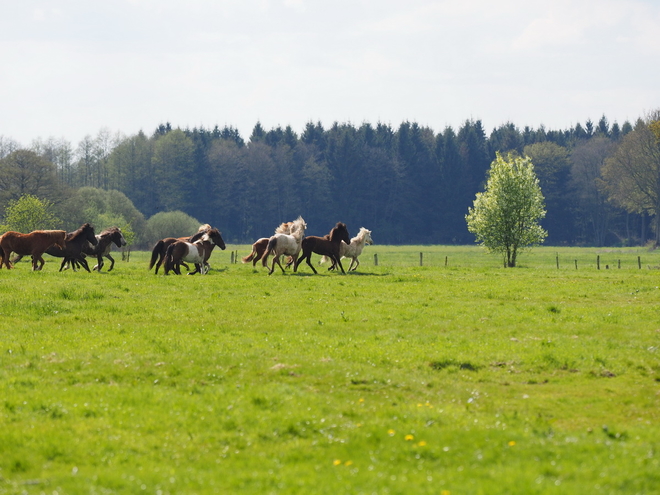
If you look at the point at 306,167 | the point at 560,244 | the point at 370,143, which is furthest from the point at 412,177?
the point at 560,244

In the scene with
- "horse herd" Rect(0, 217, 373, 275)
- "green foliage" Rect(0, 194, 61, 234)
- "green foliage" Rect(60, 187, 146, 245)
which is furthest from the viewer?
"green foliage" Rect(60, 187, 146, 245)

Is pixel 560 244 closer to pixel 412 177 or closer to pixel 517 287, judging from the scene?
pixel 412 177

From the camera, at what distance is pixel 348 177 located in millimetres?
155375

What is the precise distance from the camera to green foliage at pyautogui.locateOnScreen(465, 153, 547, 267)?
193ft

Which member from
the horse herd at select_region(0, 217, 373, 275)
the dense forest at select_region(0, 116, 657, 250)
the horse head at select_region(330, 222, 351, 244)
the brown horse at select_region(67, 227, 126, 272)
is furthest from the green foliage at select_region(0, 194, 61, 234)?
the dense forest at select_region(0, 116, 657, 250)

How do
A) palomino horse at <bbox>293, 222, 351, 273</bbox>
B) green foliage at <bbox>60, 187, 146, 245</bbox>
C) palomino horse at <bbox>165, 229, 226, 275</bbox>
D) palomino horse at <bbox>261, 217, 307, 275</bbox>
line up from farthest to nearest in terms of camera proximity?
green foliage at <bbox>60, 187, 146, 245</bbox> < palomino horse at <bbox>293, 222, 351, 273</bbox> < palomino horse at <bbox>261, 217, 307, 275</bbox> < palomino horse at <bbox>165, 229, 226, 275</bbox>

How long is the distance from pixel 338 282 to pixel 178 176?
11586 centimetres

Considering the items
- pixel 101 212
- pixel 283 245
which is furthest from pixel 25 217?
pixel 283 245

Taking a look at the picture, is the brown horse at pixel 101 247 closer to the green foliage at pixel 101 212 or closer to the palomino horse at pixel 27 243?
the palomino horse at pixel 27 243

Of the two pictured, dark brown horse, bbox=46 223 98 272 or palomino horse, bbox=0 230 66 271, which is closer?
palomino horse, bbox=0 230 66 271

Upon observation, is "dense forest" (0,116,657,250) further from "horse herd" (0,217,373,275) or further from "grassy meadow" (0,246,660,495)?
"grassy meadow" (0,246,660,495)

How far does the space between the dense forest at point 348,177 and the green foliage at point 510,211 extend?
77.2 m

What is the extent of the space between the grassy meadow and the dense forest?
115 meters

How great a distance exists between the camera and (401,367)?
15250 millimetres
